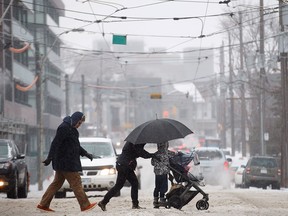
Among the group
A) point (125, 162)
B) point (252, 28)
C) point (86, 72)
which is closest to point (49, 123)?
point (252, 28)

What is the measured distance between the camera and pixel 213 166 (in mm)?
38125

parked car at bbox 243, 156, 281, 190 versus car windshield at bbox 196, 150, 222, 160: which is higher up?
car windshield at bbox 196, 150, 222, 160

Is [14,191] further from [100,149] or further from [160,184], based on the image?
[160,184]

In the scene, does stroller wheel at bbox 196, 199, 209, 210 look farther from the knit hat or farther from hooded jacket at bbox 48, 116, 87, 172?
the knit hat

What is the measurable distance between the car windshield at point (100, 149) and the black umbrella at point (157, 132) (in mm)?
9294

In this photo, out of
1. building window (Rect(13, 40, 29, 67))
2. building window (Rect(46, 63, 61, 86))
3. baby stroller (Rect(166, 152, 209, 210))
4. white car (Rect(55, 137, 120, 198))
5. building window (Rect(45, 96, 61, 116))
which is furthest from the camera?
building window (Rect(46, 63, 61, 86))

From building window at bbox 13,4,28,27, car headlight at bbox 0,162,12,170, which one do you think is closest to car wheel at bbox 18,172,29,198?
car headlight at bbox 0,162,12,170

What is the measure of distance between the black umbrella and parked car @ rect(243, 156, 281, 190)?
20751mm

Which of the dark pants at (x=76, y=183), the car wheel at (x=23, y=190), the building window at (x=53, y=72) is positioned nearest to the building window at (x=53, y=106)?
the building window at (x=53, y=72)

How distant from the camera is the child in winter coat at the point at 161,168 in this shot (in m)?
18.4

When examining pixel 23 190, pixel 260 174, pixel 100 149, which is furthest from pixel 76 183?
pixel 260 174

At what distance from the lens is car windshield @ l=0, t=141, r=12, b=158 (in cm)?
2555

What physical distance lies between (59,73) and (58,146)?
83849 mm

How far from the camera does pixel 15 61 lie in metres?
68.2
